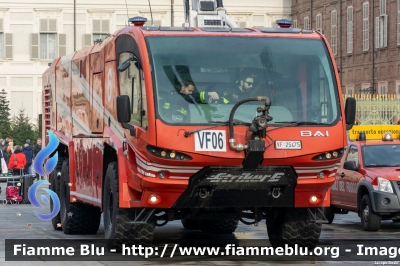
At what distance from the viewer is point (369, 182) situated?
62.6 ft

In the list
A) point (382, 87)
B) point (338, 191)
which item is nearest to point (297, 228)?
point (338, 191)

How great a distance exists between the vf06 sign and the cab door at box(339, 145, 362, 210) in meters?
7.73

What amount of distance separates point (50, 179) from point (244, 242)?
4.81 meters

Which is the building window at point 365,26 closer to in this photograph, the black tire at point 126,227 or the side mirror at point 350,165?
the side mirror at point 350,165

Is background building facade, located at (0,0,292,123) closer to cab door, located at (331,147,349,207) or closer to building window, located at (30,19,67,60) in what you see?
building window, located at (30,19,67,60)

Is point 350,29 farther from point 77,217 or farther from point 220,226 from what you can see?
point 77,217

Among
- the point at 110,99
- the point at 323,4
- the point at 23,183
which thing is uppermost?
the point at 323,4

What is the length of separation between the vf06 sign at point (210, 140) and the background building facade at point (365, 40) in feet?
124

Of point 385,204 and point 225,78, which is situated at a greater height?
point 225,78

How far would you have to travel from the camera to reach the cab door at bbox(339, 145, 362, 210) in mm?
19766

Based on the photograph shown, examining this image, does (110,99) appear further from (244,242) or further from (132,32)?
(244,242)

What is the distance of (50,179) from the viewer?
64.1ft

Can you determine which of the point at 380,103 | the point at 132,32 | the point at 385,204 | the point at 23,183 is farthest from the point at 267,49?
the point at 380,103

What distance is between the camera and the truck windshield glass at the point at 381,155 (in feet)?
64.8
